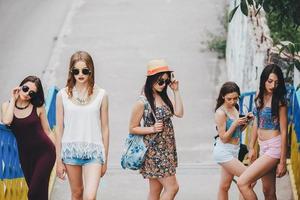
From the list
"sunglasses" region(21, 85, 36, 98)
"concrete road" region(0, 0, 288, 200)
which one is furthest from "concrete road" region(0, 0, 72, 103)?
"sunglasses" region(21, 85, 36, 98)

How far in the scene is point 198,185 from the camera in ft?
33.6

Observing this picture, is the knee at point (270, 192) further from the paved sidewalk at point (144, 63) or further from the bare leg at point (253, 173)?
the paved sidewalk at point (144, 63)

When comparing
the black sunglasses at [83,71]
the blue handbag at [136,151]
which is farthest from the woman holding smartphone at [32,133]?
the blue handbag at [136,151]

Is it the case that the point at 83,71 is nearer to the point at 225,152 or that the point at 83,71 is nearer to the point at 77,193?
the point at 77,193

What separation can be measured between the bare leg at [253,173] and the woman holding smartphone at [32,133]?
1.88 metres

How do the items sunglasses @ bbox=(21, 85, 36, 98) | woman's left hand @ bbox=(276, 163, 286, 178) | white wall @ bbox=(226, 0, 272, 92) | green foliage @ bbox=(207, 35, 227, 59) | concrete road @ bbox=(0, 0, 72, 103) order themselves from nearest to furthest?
woman's left hand @ bbox=(276, 163, 286, 178), sunglasses @ bbox=(21, 85, 36, 98), white wall @ bbox=(226, 0, 272, 92), concrete road @ bbox=(0, 0, 72, 103), green foliage @ bbox=(207, 35, 227, 59)

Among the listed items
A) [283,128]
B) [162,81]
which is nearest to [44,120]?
[162,81]

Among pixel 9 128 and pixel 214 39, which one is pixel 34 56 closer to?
pixel 214 39

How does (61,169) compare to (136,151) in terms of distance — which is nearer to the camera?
(61,169)

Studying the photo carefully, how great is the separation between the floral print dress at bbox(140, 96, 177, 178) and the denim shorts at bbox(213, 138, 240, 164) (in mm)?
482

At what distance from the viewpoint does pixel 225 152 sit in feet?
26.2

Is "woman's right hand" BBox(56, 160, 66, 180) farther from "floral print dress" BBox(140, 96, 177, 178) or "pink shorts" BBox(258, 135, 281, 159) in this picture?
"pink shorts" BBox(258, 135, 281, 159)

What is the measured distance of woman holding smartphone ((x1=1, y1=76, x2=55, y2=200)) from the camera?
783cm

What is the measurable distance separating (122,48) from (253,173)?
11.7m
